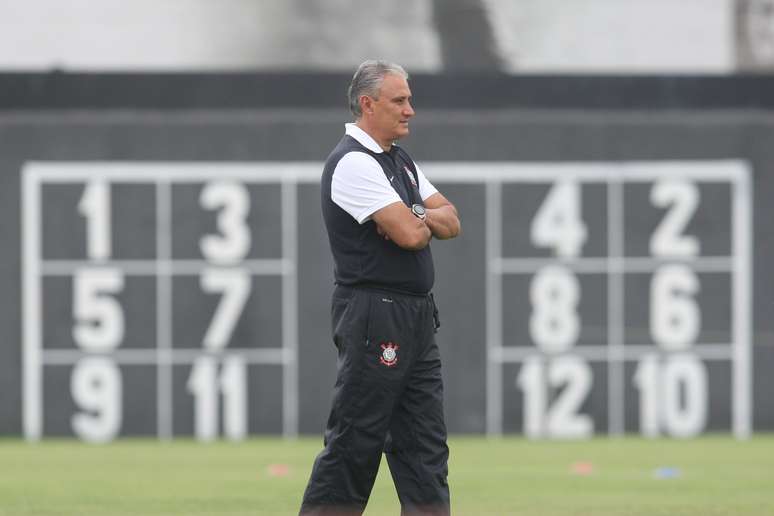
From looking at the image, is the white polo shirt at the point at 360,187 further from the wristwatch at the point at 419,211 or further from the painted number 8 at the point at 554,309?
the painted number 8 at the point at 554,309

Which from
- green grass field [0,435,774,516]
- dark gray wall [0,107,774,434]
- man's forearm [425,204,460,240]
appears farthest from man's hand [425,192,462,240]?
dark gray wall [0,107,774,434]

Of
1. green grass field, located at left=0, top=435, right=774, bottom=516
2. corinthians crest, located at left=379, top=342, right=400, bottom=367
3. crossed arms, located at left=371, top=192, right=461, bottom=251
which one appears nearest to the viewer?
crossed arms, located at left=371, top=192, right=461, bottom=251

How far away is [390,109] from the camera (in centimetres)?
632

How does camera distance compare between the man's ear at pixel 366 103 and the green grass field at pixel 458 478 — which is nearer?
the man's ear at pixel 366 103

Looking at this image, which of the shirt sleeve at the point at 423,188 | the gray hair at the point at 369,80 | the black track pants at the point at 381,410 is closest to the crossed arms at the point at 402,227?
the black track pants at the point at 381,410

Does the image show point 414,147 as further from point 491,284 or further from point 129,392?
point 129,392

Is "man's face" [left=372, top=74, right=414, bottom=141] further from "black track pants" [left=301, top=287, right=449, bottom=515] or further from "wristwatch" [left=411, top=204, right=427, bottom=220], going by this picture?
"black track pants" [left=301, top=287, right=449, bottom=515]

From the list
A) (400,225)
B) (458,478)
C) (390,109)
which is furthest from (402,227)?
(458,478)

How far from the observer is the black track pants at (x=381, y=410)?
245 inches

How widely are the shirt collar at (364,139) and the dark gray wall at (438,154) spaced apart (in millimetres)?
6405

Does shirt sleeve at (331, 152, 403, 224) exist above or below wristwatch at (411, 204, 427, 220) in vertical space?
above

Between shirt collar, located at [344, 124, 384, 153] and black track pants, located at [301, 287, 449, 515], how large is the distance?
1.83ft

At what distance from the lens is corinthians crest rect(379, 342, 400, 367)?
6.21 meters

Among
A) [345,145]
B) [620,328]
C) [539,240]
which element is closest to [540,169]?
[539,240]
